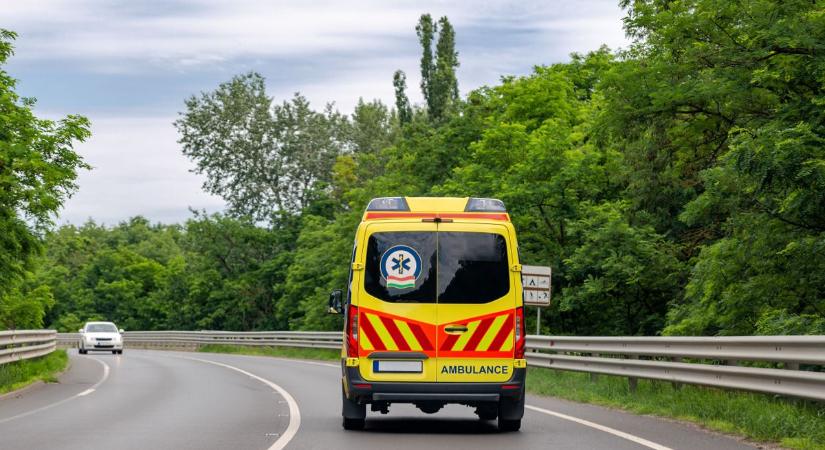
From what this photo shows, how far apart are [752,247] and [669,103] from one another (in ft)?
12.4

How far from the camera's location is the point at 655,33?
25.6 meters

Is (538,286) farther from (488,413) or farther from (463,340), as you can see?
(463,340)

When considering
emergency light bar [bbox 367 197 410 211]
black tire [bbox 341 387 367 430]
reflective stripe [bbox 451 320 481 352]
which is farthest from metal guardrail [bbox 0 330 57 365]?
reflective stripe [bbox 451 320 481 352]

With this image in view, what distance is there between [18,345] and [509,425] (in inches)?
692

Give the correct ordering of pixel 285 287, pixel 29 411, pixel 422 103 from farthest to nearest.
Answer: pixel 422 103 → pixel 285 287 → pixel 29 411

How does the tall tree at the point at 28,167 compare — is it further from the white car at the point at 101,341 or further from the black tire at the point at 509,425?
the white car at the point at 101,341

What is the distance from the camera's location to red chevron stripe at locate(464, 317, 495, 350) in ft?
41.6

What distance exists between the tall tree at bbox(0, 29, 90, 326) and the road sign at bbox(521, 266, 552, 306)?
1009 centimetres

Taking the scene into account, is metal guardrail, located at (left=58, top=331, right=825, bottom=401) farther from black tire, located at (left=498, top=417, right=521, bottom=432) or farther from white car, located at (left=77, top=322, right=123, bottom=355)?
white car, located at (left=77, top=322, right=123, bottom=355)

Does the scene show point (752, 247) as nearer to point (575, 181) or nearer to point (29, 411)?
point (29, 411)

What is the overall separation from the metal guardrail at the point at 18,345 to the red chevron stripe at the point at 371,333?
38.2 ft

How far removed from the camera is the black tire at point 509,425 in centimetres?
1309

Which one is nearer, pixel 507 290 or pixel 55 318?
pixel 507 290

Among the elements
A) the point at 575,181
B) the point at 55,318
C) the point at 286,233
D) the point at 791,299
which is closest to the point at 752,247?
the point at 791,299
